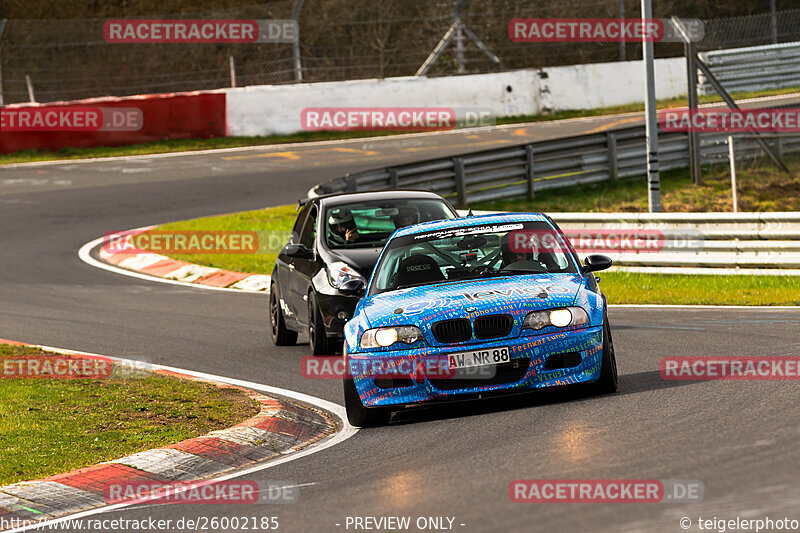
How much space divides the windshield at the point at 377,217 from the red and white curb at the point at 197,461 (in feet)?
11.2

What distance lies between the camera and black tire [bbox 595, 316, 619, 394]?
8.91 metres

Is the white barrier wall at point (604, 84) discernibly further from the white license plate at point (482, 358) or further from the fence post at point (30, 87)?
the white license plate at point (482, 358)

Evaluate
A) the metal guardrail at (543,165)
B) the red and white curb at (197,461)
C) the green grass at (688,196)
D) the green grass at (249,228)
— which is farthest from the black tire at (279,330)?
the green grass at (688,196)

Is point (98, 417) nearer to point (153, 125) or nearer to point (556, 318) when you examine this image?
point (556, 318)

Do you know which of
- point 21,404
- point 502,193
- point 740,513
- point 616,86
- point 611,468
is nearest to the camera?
point 740,513

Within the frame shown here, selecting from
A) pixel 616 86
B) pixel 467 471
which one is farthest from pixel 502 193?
pixel 467 471

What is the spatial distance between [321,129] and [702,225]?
62.7 feet

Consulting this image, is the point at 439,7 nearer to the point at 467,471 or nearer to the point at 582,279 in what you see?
the point at 582,279

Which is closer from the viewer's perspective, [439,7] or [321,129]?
[321,129]

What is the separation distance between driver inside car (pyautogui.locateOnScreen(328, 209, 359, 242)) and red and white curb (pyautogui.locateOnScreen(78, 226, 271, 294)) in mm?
6002

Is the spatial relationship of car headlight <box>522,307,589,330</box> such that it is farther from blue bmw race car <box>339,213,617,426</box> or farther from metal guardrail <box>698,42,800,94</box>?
metal guardrail <box>698,42,800,94</box>

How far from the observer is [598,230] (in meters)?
19.3

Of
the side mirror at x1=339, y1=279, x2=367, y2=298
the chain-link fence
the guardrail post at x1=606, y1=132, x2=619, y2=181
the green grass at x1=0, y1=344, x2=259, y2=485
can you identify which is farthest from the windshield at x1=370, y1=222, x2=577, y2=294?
the chain-link fence

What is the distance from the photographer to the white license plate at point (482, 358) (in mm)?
8617
